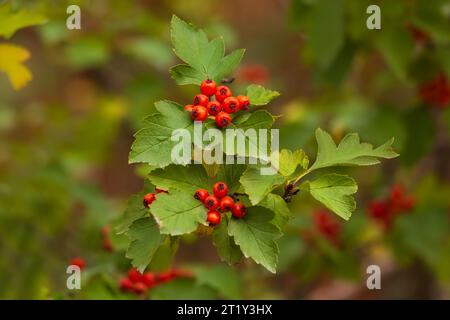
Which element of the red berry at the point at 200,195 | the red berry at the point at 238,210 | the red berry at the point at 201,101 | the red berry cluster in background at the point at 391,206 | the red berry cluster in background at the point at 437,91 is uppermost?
the red berry cluster in background at the point at 437,91

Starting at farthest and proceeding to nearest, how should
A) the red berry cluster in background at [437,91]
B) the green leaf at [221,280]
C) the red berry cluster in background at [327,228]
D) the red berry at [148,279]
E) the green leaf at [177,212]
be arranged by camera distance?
1. the red berry cluster in background at [327,228]
2. the red berry cluster in background at [437,91]
3. the green leaf at [221,280]
4. the red berry at [148,279]
5. the green leaf at [177,212]

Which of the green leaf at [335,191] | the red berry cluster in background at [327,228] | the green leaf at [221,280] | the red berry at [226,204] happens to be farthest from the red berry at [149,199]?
the red berry cluster in background at [327,228]

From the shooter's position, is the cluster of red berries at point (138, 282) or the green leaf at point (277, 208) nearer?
the green leaf at point (277, 208)

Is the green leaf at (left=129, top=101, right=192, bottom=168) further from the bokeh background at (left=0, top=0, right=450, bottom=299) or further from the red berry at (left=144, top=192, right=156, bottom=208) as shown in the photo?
the bokeh background at (left=0, top=0, right=450, bottom=299)

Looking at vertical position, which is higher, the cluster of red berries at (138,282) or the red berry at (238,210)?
the red berry at (238,210)

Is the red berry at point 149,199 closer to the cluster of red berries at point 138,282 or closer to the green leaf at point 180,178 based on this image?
the green leaf at point 180,178

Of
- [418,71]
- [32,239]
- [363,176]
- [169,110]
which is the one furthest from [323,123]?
[169,110]
